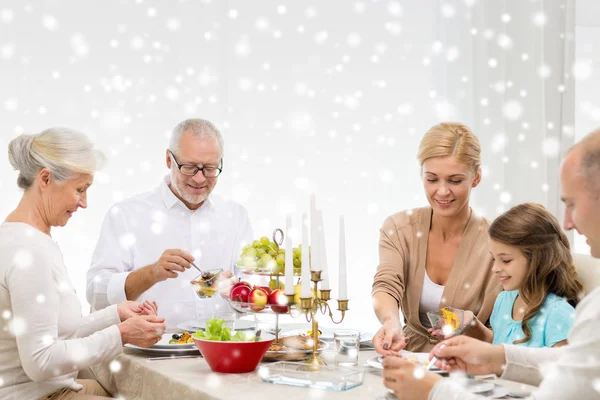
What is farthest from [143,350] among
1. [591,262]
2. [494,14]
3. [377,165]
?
[494,14]

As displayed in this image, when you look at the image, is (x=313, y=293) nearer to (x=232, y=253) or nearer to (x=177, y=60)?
(x=232, y=253)

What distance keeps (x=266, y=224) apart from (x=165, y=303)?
1316 millimetres

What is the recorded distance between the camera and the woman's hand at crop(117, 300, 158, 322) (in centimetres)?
205

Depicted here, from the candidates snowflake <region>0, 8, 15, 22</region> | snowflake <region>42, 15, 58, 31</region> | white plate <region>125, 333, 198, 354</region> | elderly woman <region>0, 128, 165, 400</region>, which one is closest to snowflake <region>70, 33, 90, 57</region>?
snowflake <region>42, 15, 58, 31</region>

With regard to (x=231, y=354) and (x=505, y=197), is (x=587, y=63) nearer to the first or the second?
(x=505, y=197)

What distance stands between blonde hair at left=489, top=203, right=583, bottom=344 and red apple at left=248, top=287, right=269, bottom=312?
2.51 feet

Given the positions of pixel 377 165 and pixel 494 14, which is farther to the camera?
pixel 377 165

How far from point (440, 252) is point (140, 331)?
1130 millimetres

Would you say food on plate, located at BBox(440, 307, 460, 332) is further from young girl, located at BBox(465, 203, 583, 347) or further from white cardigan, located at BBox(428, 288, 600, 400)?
white cardigan, located at BBox(428, 288, 600, 400)

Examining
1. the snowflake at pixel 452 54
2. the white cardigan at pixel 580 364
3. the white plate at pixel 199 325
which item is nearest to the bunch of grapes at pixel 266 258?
the white plate at pixel 199 325

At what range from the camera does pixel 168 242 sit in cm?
274

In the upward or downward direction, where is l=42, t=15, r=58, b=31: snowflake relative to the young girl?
upward

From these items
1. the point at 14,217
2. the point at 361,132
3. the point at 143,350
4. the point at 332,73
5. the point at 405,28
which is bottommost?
the point at 143,350

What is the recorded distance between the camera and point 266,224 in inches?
153
